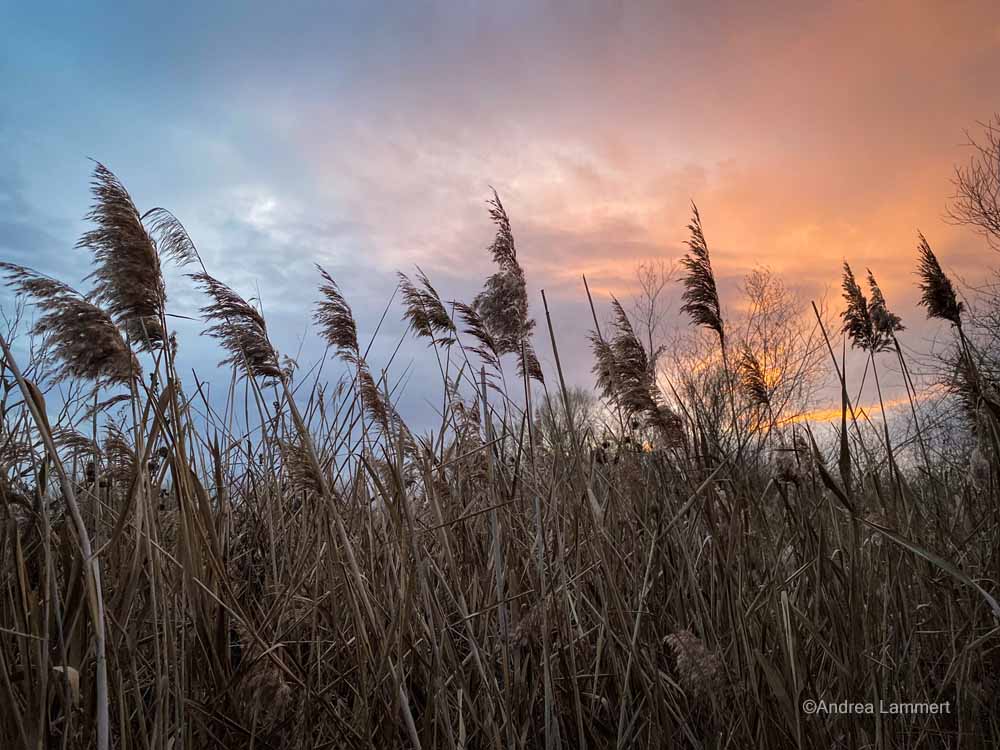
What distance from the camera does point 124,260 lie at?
1.92 m

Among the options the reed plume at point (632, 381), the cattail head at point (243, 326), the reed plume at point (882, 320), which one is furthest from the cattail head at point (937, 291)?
the cattail head at point (243, 326)

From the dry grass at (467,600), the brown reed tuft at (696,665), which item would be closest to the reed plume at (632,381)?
the dry grass at (467,600)

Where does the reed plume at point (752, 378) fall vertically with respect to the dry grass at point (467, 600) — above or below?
above

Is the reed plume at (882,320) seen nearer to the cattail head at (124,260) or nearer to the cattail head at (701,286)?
the cattail head at (701,286)

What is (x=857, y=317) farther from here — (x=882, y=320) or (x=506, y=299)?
(x=506, y=299)

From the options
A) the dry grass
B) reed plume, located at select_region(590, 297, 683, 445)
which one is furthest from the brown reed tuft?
reed plume, located at select_region(590, 297, 683, 445)

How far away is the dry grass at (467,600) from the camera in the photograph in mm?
1717

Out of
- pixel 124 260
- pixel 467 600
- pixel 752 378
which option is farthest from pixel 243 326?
pixel 752 378

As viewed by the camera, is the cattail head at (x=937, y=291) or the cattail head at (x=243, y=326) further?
the cattail head at (x=937, y=291)

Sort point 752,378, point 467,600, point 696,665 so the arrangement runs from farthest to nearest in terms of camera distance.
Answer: point 752,378 < point 467,600 < point 696,665

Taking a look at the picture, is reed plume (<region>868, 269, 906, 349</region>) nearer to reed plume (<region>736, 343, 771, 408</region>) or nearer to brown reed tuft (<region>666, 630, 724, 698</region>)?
reed plume (<region>736, 343, 771, 408</region>)

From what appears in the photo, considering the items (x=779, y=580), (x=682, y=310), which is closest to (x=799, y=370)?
(x=682, y=310)

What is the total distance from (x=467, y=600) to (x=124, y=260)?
1.77m

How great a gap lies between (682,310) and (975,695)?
206 centimetres
